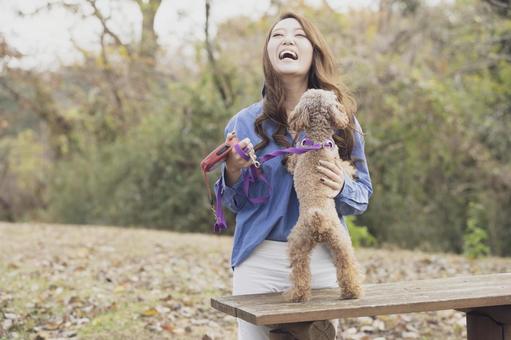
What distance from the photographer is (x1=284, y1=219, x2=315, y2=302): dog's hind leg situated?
284cm

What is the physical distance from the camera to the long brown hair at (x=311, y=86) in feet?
10.7

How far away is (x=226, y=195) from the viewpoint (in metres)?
3.21

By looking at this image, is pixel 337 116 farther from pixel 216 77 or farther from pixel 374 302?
pixel 216 77

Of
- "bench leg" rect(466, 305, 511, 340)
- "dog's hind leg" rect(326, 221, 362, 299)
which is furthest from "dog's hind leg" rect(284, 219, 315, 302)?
"bench leg" rect(466, 305, 511, 340)

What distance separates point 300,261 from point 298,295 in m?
0.16

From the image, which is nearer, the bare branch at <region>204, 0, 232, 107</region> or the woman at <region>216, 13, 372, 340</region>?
the woman at <region>216, 13, 372, 340</region>

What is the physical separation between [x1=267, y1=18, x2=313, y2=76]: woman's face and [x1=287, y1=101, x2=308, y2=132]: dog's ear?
0.39 metres

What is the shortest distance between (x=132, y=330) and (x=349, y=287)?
9.30ft

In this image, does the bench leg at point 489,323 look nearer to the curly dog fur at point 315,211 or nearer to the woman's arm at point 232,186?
the curly dog fur at point 315,211

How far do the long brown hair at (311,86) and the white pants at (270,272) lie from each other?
0.50m

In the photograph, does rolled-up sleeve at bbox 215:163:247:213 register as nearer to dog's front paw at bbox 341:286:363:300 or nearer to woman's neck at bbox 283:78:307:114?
woman's neck at bbox 283:78:307:114

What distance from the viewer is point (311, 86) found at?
11.1 ft

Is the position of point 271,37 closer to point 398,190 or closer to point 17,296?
point 17,296

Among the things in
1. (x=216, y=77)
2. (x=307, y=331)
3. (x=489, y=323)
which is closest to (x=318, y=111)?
(x=307, y=331)
